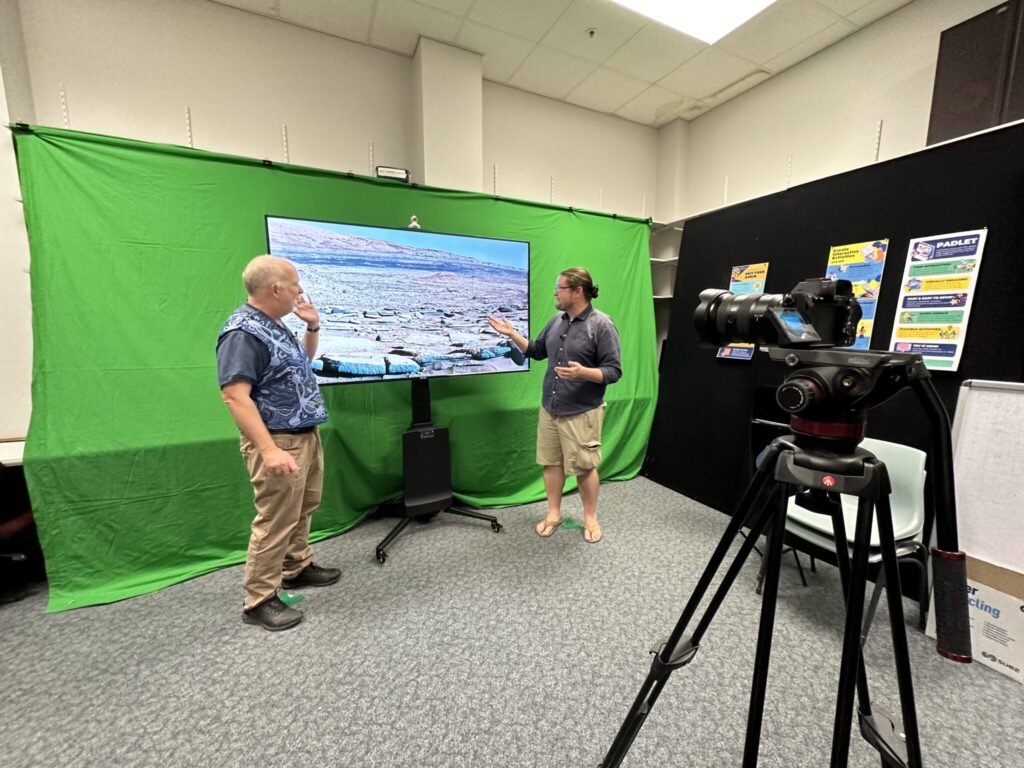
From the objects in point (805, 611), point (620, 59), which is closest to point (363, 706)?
point (805, 611)

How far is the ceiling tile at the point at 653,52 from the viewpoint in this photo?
255cm

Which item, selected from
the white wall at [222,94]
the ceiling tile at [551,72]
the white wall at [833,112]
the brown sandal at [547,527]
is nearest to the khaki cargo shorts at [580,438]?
the brown sandal at [547,527]

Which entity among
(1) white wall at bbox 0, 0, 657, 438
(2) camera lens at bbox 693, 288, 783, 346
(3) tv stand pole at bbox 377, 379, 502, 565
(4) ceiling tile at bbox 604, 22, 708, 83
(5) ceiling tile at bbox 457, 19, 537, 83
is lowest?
(3) tv stand pole at bbox 377, 379, 502, 565

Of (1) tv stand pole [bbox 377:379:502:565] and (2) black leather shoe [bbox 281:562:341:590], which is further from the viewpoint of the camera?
(1) tv stand pole [bbox 377:379:502:565]

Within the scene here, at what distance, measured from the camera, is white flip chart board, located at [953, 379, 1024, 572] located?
146cm

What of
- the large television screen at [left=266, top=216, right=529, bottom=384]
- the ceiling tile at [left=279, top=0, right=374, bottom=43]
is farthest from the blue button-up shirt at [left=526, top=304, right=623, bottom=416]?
the ceiling tile at [left=279, top=0, right=374, bottom=43]

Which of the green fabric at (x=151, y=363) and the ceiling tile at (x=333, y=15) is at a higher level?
the ceiling tile at (x=333, y=15)

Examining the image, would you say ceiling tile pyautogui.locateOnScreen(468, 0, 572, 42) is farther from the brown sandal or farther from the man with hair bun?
the brown sandal

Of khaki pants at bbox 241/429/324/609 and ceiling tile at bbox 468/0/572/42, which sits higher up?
ceiling tile at bbox 468/0/572/42

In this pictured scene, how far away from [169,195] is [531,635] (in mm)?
2604

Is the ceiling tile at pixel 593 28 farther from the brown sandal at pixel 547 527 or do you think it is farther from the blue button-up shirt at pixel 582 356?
the brown sandal at pixel 547 527

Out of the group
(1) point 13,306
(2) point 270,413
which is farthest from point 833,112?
(1) point 13,306

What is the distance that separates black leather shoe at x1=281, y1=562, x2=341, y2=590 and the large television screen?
36.3 inches

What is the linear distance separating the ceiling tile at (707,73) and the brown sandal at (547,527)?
3.20 metres
